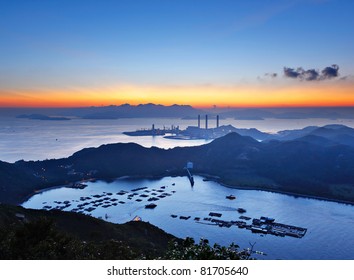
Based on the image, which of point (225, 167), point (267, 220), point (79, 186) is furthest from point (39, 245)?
point (225, 167)

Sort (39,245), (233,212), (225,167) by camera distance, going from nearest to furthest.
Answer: (39,245) → (233,212) → (225,167)

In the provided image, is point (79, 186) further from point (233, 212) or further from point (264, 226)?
point (264, 226)

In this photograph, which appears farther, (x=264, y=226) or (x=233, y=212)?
(x=233, y=212)

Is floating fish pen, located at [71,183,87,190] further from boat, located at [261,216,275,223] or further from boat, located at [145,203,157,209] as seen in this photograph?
boat, located at [261,216,275,223]

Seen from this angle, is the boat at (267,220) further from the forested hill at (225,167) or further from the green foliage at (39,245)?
the green foliage at (39,245)

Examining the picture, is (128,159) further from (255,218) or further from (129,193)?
(255,218)

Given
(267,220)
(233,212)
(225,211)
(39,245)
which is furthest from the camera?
(225,211)

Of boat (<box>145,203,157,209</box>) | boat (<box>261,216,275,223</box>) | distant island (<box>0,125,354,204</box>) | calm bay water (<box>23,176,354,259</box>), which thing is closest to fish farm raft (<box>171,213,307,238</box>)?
boat (<box>261,216,275,223</box>)
